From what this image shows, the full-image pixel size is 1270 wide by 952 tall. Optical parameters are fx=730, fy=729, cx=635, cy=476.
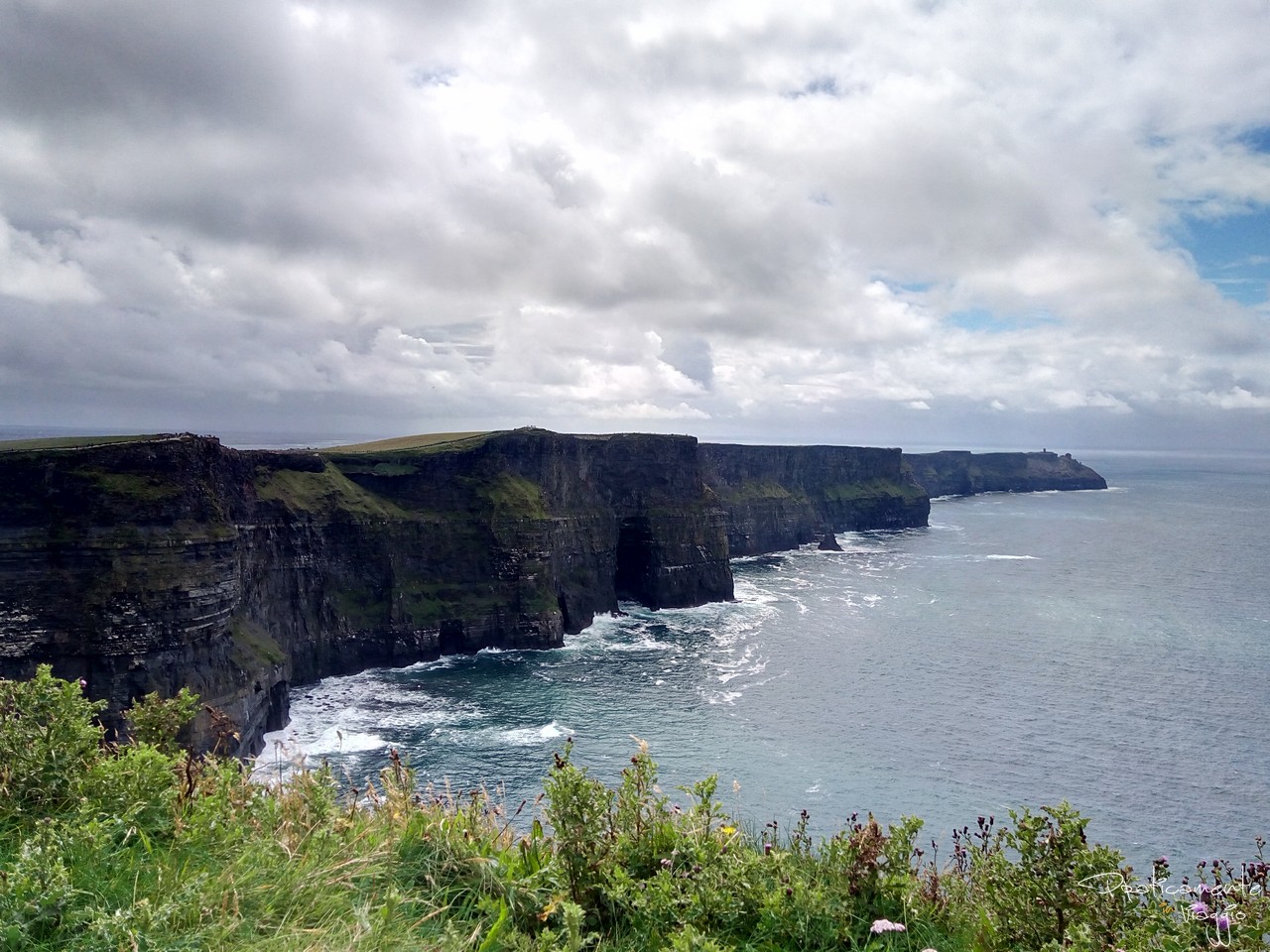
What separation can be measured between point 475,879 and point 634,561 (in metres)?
89.0

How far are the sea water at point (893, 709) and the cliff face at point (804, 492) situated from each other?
36875mm

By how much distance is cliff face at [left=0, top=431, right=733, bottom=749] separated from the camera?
132 feet

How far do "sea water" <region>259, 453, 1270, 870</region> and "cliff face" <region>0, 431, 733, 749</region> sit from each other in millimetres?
4147

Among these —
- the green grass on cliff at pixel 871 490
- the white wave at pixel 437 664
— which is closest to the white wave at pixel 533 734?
the white wave at pixel 437 664

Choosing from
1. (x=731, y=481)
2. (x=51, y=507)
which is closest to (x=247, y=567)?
(x=51, y=507)

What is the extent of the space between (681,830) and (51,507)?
48.3 metres

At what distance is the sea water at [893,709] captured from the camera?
39.3m

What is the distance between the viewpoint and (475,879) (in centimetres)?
654

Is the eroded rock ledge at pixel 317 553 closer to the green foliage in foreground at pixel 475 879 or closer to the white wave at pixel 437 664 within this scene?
the white wave at pixel 437 664

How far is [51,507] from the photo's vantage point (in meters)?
41.6

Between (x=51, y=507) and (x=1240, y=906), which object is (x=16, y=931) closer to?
(x=1240, y=906)

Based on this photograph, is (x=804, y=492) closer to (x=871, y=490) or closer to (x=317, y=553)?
(x=871, y=490)

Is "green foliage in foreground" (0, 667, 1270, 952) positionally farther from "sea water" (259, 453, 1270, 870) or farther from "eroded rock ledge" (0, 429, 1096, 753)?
"eroded rock ledge" (0, 429, 1096, 753)

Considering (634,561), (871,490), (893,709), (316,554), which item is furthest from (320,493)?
(871,490)
